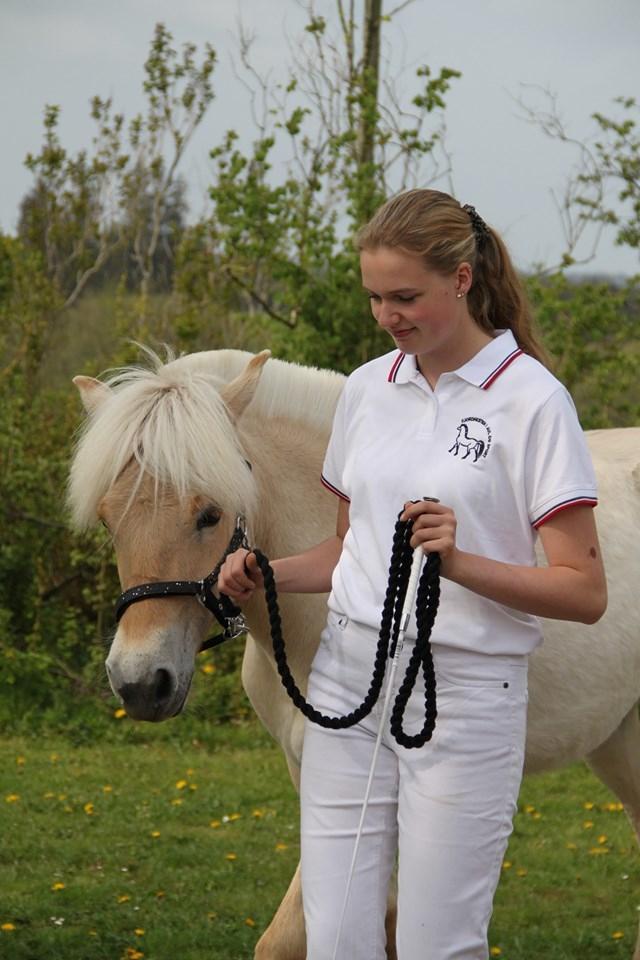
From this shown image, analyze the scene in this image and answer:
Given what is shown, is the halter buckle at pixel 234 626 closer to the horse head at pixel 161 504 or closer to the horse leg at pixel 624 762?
the horse head at pixel 161 504

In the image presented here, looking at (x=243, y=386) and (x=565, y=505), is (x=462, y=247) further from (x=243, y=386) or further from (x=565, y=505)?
(x=243, y=386)

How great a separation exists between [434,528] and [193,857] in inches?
146

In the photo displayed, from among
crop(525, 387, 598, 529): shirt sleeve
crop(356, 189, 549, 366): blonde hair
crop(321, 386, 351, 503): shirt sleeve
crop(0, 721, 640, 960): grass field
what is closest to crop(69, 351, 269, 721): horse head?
crop(321, 386, 351, 503): shirt sleeve

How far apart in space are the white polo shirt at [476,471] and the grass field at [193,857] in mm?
2521

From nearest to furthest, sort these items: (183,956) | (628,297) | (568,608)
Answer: (568,608) → (183,956) → (628,297)

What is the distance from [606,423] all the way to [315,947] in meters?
6.07

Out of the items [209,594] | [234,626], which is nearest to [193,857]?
[234,626]

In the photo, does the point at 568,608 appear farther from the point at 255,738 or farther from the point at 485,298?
the point at 255,738

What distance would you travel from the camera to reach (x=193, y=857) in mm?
5465

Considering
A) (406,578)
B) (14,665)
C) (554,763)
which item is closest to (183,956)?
(554,763)

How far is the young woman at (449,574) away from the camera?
7.41ft

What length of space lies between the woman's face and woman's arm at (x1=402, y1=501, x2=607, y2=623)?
1.16 ft

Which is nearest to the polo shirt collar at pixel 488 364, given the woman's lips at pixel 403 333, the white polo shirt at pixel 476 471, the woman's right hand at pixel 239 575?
the white polo shirt at pixel 476 471

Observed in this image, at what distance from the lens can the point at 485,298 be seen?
249 centimetres
